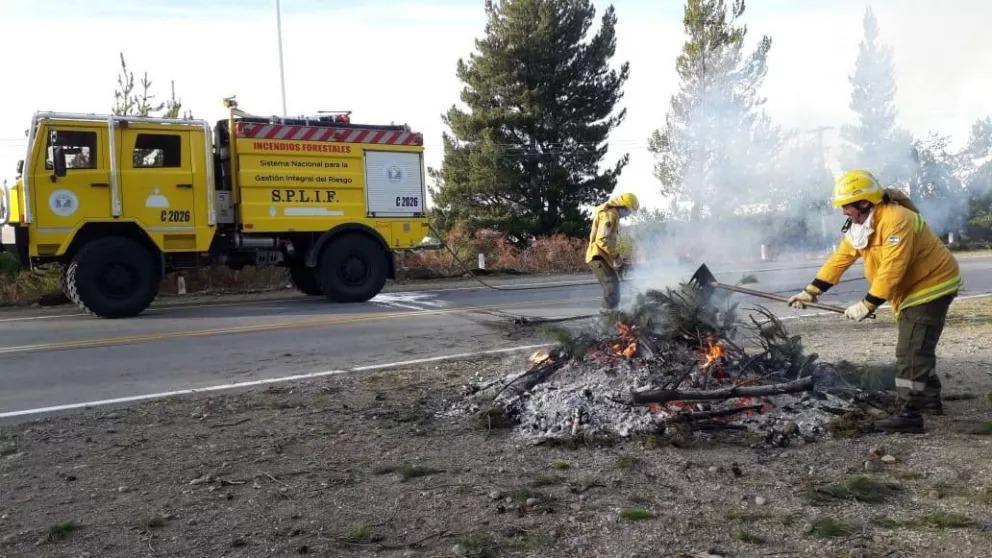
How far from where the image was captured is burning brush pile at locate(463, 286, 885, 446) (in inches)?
199

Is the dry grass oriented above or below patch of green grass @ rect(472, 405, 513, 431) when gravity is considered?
above

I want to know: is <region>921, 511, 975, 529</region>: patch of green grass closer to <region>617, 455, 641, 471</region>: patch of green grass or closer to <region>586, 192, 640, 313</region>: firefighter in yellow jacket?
<region>617, 455, 641, 471</region>: patch of green grass

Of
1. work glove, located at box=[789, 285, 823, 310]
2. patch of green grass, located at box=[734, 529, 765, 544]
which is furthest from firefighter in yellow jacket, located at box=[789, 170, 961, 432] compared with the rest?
patch of green grass, located at box=[734, 529, 765, 544]

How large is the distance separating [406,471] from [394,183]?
10.6 m

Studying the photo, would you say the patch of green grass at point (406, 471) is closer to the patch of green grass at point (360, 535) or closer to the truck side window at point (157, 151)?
the patch of green grass at point (360, 535)

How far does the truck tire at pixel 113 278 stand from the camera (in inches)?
455

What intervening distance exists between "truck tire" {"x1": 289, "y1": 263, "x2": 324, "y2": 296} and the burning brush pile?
364 inches

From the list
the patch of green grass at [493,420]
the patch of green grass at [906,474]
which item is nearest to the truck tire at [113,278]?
the patch of green grass at [493,420]

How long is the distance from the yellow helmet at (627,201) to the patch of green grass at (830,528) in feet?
19.0

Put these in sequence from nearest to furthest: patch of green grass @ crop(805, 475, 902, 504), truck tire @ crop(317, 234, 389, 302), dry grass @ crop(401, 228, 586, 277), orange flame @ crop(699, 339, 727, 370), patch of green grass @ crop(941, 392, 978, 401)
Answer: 1. patch of green grass @ crop(805, 475, 902, 504)
2. orange flame @ crop(699, 339, 727, 370)
3. patch of green grass @ crop(941, 392, 978, 401)
4. truck tire @ crop(317, 234, 389, 302)
5. dry grass @ crop(401, 228, 586, 277)

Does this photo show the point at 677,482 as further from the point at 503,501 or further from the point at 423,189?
the point at 423,189

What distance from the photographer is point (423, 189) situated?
14969 millimetres

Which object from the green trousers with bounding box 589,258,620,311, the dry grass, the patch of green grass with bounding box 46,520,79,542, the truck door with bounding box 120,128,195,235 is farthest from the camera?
the dry grass

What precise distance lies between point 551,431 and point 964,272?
1784 centimetres
